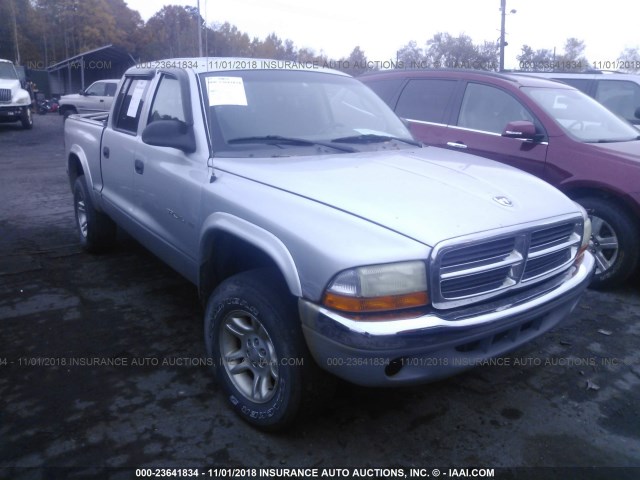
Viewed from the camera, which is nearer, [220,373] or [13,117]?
[220,373]

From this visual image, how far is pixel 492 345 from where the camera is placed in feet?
8.70

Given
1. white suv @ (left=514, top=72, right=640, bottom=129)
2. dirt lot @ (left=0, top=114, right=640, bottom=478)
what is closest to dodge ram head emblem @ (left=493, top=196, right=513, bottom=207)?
dirt lot @ (left=0, top=114, right=640, bottom=478)

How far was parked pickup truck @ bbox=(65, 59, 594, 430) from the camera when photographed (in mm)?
2342

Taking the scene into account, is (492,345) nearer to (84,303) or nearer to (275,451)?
(275,451)

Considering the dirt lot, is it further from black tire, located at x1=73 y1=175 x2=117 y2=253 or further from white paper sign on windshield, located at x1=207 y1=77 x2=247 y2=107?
white paper sign on windshield, located at x1=207 y1=77 x2=247 y2=107

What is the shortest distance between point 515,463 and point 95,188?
4124 mm

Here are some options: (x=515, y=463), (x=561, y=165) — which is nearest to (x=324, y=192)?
(x=515, y=463)

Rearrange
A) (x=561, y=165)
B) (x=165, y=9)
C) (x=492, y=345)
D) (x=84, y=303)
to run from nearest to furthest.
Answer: (x=492, y=345) < (x=84, y=303) < (x=561, y=165) < (x=165, y=9)

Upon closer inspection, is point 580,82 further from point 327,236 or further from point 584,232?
point 327,236

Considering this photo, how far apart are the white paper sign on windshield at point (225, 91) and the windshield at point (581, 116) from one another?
3.05 meters

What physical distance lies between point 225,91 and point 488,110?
3073 mm

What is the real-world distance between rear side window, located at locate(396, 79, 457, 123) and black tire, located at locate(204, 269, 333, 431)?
3.74 metres

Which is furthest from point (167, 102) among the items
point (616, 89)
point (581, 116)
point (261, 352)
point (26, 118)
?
point (26, 118)

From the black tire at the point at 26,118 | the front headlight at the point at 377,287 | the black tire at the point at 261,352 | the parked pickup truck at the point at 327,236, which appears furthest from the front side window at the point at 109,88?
the front headlight at the point at 377,287
